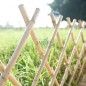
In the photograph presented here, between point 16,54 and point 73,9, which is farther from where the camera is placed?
point 73,9

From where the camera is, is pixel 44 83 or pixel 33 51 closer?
pixel 44 83

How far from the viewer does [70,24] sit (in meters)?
3.36

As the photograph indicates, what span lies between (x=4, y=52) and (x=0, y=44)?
0.56 m

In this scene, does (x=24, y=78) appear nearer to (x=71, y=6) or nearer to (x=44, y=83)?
(x=44, y=83)

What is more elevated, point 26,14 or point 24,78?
point 26,14

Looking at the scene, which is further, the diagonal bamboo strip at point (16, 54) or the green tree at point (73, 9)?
the green tree at point (73, 9)

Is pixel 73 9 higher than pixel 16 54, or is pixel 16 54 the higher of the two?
pixel 16 54

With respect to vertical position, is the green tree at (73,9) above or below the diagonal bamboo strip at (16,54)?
below

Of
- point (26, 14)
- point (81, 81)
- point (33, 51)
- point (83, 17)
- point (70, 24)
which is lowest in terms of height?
point (83, 17)

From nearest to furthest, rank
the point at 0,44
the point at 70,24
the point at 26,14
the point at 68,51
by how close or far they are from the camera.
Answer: the point at 26,14 → the point at 70,24 → the point at 68,51 → the point at 0,44

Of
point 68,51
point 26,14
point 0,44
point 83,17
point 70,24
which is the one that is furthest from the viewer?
point 83,17

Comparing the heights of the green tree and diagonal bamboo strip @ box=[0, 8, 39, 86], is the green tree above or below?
below

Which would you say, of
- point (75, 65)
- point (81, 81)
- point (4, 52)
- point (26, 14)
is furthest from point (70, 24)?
point (26, 14)

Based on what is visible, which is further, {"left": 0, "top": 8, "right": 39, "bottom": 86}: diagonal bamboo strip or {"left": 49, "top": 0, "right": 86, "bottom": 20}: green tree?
{"left": 49, "top": 0, "right": 86, "bottom": 20}: green tree
